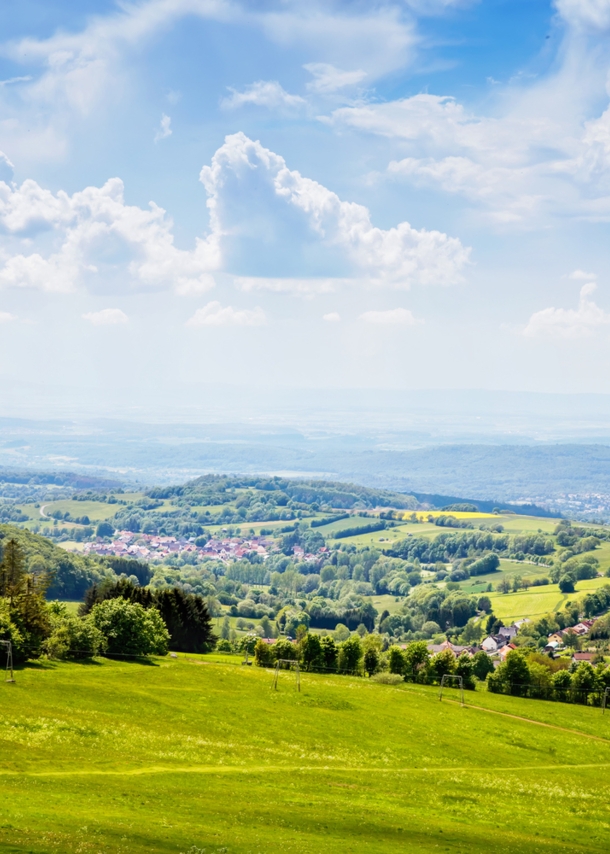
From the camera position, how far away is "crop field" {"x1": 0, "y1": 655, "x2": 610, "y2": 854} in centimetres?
3278

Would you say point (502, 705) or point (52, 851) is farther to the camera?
point (502, 705)

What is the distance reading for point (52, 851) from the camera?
1048 inches

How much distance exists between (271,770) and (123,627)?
3948cm

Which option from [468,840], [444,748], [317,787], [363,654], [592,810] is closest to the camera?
[468,840]

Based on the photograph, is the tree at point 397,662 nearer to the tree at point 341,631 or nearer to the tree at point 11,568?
the tree at point 11,568

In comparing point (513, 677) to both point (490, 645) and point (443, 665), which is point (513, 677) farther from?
point (490, 645)

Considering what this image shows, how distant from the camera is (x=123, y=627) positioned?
82562 mm

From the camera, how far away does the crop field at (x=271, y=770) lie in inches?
1291

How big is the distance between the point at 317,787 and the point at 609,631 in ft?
462

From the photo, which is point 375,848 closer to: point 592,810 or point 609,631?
point 592,810

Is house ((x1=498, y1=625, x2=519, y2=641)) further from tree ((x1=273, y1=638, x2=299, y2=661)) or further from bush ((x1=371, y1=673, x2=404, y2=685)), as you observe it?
tree ((x1=273, y1=638, x2=299, y2=661))

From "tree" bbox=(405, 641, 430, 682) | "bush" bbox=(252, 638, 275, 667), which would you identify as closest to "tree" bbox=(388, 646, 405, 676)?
"tree" bbox=(405, 641, 430, 682)

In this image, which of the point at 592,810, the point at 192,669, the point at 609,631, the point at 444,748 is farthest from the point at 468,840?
the point at 609,631

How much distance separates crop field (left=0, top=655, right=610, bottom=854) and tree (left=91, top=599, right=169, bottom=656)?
5.48m
